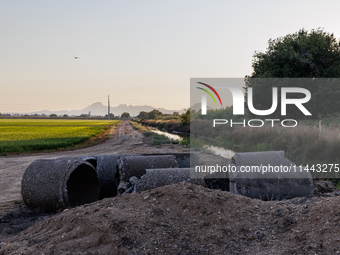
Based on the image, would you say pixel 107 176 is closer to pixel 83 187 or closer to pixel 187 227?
pixel 83 187

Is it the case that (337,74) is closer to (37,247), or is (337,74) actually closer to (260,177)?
(260,177)

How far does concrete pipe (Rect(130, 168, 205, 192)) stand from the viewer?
20.5 feet

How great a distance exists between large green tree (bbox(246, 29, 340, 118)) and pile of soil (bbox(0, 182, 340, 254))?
69.0 feet

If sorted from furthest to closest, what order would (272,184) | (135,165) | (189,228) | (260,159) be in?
(135,165)
(260,159)
(272,184)
(189,228)

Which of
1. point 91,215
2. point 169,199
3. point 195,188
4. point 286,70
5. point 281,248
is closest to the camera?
point 281,248

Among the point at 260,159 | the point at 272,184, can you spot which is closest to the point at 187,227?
the point at 272,184

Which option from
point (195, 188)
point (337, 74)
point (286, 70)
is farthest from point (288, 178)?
point (337, 74)

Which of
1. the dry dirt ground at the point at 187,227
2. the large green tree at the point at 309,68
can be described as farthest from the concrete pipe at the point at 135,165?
the large green tree at the point at 309,68

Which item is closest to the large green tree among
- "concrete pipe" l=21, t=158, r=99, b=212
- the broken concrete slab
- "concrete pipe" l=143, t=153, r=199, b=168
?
"concrete pipe" l=143, t=153, r=199, b=168

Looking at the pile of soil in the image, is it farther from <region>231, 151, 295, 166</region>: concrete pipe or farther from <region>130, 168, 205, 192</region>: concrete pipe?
<region>231, 151, 295, 166</region>: concrete pipe

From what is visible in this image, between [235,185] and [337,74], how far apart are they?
75.6 ft

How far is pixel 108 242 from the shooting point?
3.89 meters

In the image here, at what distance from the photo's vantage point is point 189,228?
13.9 feet

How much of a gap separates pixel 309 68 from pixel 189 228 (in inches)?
974
